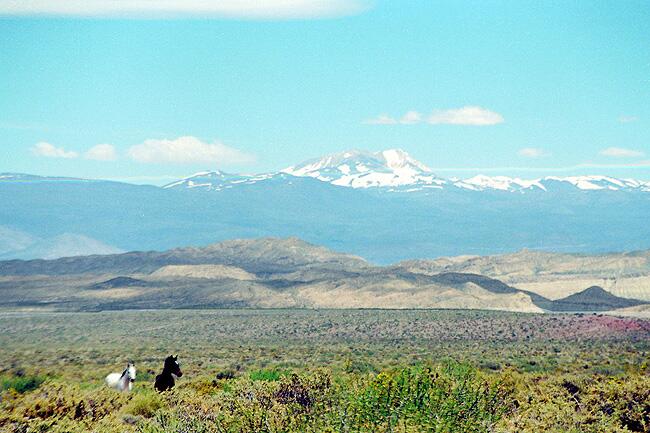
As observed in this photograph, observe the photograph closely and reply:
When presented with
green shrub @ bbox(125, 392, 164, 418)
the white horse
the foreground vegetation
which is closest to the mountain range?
the foreground vegetation

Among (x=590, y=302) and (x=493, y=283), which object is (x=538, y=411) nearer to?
(x=590, y=302)

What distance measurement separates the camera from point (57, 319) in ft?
293

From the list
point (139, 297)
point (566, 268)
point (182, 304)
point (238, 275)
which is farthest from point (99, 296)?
point (566, 268)

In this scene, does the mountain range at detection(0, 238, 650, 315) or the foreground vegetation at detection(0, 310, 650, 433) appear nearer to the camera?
the foreground vegetation at detection(0, 310, 650, 433)

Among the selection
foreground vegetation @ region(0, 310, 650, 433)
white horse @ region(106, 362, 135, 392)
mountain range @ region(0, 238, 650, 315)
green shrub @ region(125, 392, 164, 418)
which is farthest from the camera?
mountain range @ region(0, 238, 650, 315)

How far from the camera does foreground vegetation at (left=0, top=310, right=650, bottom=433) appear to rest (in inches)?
585

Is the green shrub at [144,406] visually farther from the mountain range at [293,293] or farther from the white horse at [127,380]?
the mountain range at [293,293]

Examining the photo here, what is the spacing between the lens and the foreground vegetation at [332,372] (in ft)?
48.8

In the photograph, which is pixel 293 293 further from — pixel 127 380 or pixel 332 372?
pixel 127 380

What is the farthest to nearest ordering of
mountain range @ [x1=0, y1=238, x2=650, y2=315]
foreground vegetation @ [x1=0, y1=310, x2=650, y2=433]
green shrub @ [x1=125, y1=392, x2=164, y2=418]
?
1. mountain range @ [x1=0, y1=238, x2=650, y2=315]
2. green shrub @ [x1=125, y1=392, x2=164, y2=418]
3. foreground vegetation @ [x1=0, y1=310, x2=650, y2=433]

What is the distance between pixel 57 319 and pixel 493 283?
2641 inches

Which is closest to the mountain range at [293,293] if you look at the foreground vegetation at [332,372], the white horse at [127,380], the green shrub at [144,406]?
the foreground vegetation at [332,372]

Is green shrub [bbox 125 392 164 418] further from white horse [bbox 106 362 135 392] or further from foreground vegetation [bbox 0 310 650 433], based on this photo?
white horse [bbox 106 362 135 392]

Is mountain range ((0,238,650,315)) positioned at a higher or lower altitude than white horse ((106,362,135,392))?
lower
